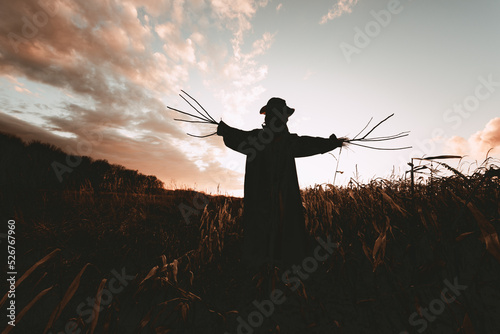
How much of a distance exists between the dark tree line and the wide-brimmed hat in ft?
18.4

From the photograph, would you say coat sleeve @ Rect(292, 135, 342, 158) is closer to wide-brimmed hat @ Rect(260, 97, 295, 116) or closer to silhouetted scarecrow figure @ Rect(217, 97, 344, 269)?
silhouetted scarecrow figure @ Rect(217, 97, 344, 269)

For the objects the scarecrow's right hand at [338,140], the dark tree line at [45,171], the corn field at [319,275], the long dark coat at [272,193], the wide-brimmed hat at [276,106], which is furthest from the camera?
the dark tree line at [45,171]

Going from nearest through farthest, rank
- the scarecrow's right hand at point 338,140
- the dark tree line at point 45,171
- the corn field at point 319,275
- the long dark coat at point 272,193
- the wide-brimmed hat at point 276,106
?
the corn field at point 319,275 < the long dark coat at point 272,193 < the scarecrow's right hand at point 338,140 < the wide-brimmed hat at point 276,106 < the dark tree line at point 45,171

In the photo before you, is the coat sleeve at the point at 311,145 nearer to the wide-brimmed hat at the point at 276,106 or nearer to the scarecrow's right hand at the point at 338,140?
the scarecrow's right hand at the point at 338,140

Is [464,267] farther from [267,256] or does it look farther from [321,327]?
[267,256]

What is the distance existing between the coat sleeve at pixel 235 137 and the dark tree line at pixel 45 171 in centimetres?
513

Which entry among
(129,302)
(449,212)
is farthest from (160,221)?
(449,212)

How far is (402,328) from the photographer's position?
1425 millimetres

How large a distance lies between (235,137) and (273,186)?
836 millimetres

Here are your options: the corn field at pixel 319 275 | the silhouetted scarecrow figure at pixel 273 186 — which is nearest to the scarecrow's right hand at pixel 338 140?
the silhouetted scarecrow figure at pixel 273 186

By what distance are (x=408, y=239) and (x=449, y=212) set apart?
1.29ft

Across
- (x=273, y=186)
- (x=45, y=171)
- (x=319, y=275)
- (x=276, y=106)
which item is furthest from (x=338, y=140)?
(x=45, y=171)

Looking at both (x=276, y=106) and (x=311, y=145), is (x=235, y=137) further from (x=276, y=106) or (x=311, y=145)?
(x=311, y=145)

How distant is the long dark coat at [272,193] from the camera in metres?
2.49
